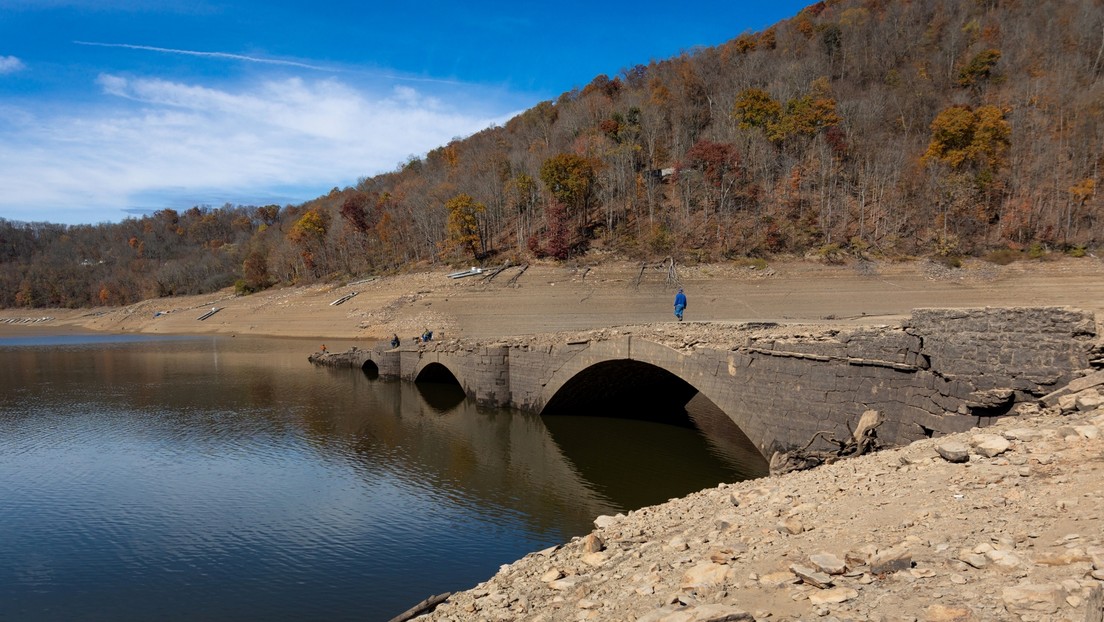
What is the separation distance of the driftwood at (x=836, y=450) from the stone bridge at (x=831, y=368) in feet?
0.52

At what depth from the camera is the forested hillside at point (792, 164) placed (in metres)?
39.9

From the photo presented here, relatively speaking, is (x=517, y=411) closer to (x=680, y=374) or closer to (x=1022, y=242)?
(x=680, y=374)

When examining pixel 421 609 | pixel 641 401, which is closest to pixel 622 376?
pixel 641 401

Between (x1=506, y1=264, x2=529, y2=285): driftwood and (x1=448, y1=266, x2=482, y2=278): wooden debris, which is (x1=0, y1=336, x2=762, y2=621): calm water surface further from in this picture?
(x1=448, y1=266, x2=482, y2=278): wooden debris

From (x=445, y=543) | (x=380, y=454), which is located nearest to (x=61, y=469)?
(x=380, y=454)

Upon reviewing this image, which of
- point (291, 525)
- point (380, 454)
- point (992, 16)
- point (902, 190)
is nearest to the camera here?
point (291, 525)

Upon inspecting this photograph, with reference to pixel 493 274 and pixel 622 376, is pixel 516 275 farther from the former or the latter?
pixel 622 376

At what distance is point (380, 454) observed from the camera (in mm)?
18453

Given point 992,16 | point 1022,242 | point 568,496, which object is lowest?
point 568,496

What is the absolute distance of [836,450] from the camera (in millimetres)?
12367

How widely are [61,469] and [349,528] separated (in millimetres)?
10587

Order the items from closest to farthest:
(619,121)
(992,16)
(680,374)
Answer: (680,374) → (992,16) → (619,121)

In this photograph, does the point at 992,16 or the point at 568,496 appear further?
the point at 992,16

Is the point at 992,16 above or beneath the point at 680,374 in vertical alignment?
above
